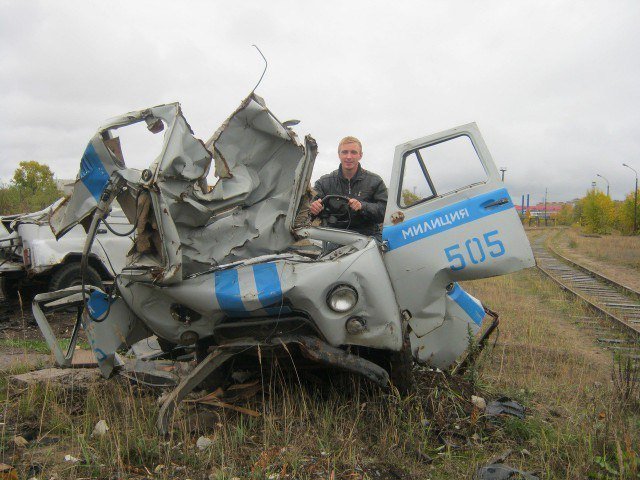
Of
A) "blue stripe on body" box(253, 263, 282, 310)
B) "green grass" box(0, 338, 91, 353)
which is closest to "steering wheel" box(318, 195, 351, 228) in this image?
"blue stripe on body" box(253, 263, 282, 310)

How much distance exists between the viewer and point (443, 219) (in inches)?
152

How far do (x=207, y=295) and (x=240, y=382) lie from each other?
38.6 inches

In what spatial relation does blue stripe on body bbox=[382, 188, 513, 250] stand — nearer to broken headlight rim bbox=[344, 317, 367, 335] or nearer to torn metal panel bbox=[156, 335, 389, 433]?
broken headlight rim bbox=[344, 317, 367, 335]

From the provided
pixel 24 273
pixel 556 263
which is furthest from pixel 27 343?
pixel 556 263

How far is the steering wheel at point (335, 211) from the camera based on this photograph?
4707 mm

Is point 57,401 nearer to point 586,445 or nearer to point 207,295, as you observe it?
point 207,295

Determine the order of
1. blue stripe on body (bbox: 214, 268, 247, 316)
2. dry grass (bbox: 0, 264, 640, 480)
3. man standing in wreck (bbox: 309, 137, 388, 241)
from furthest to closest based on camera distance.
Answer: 1. man standing in wreck (bbox: 309, 137, 388, 241)
2. blue stripe on body (bbox: 214, 268, 247, 316)
3. dry grass (bbox: 0, 264, 640, 480)

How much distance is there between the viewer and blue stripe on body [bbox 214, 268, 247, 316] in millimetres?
3480

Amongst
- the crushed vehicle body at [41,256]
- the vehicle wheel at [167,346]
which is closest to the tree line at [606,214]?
the crushed vehicle body at [41,256]

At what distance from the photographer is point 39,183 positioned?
2892 cm

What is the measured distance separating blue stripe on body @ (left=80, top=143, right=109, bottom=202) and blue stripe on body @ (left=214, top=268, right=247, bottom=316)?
974 mm

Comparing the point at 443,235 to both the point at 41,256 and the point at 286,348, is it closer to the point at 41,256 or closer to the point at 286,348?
the point at 286,348

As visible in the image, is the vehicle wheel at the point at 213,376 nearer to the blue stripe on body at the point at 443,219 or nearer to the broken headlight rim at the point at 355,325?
the broken headlight rim at the point at 355,325

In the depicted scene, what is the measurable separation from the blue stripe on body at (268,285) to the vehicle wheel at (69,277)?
527 cm
